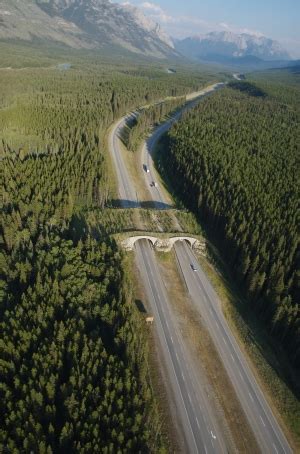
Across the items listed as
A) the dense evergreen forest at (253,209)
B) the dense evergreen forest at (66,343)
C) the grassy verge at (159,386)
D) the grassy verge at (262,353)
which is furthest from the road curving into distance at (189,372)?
the dense evergreen forest at (253,209)

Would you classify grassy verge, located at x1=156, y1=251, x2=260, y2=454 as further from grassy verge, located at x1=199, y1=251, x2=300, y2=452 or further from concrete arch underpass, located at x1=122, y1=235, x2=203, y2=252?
concrete arch underpass, located at x1=122, y1=235, x2=203, y2=252

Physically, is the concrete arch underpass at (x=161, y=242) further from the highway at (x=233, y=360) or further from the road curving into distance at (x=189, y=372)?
the highway at (x=233, y=360)

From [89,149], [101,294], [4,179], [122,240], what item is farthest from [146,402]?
[89,149]

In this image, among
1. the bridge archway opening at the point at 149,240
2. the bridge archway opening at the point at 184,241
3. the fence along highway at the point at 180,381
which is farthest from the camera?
the bridge archway opening at the point at 184,241

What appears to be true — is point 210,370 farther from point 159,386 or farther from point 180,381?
point 159,386

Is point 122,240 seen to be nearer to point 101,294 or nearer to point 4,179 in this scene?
point 101,294

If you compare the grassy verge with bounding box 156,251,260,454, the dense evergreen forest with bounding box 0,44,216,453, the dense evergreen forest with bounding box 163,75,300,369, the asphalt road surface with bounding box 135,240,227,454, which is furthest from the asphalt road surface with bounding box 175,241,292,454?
the dense evergreen forest with bounding box 0,44,216,453
